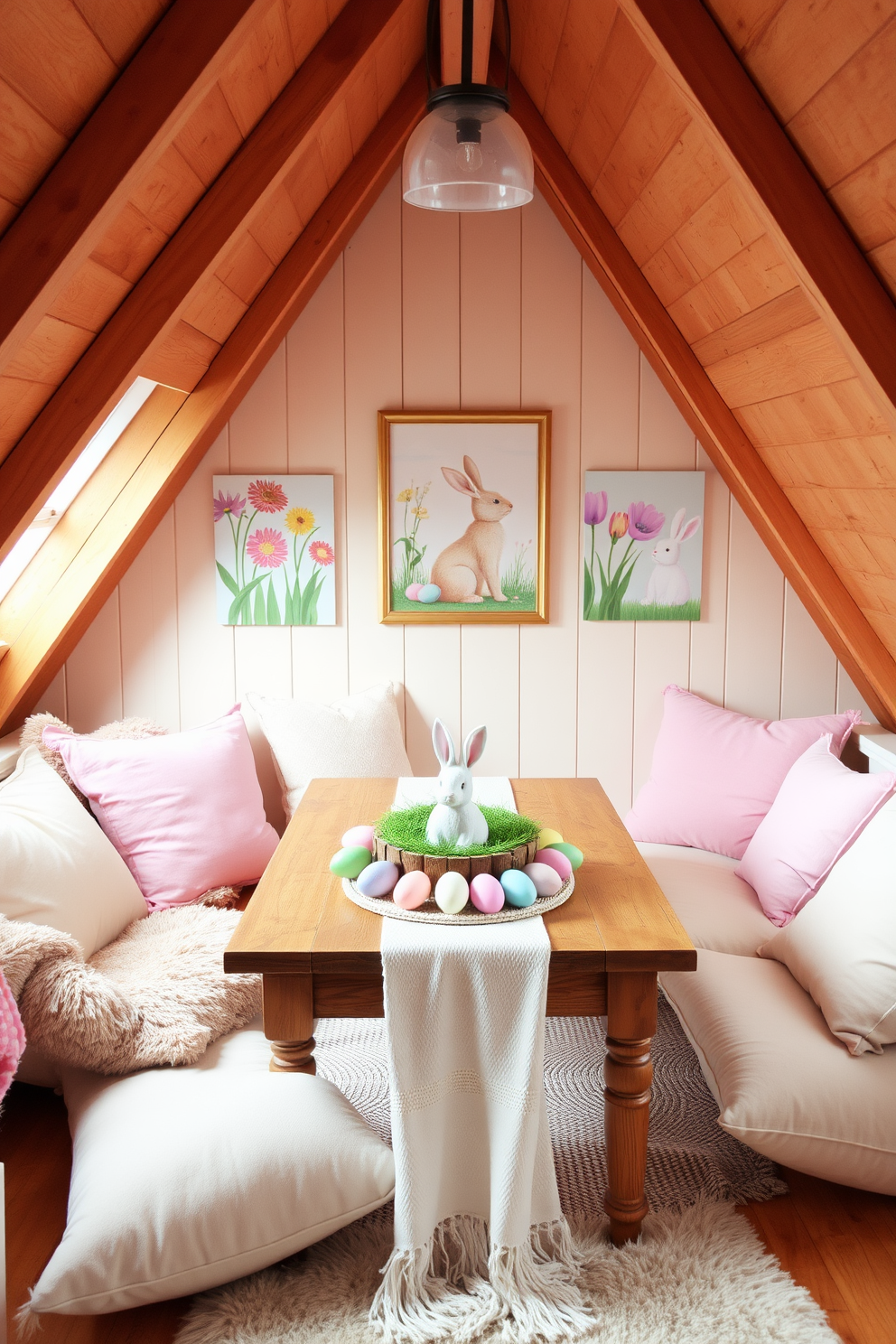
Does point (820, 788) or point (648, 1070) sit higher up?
point (820, 788)

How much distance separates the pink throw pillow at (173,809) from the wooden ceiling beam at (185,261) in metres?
0.87

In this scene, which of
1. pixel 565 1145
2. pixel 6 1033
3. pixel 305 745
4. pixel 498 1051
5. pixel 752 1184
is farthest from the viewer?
pixel 305 745

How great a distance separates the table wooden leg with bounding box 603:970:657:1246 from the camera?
1.75 metres

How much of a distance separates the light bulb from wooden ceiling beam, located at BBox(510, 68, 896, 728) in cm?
107

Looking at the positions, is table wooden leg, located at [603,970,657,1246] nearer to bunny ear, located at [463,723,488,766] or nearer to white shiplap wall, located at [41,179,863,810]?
bunny ear, located at [463,723,488,766]

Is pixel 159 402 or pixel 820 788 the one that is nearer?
pixel 820 788

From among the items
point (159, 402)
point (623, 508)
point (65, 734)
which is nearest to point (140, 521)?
point (159, 402)

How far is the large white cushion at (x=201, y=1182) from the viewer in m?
1.60

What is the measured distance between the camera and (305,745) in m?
3.07

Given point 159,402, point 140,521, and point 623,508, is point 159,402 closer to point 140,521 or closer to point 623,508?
point 140,521

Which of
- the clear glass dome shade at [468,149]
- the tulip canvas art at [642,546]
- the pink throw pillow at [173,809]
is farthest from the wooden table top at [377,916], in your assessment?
the clear glass dome shade at [468,149]

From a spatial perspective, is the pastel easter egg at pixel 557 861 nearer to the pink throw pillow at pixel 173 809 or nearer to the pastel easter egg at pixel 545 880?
the pastel easter egg at pixel 545 880

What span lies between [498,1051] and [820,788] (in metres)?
1.25

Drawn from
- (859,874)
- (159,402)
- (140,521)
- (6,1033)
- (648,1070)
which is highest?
(159,402)
